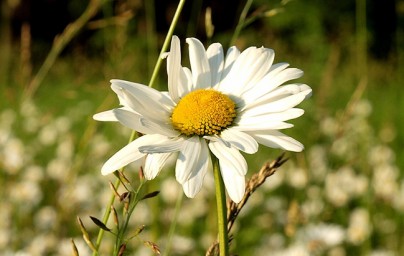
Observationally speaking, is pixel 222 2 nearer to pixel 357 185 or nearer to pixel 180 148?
pixel 357 185

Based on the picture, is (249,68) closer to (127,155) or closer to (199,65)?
(199,65)

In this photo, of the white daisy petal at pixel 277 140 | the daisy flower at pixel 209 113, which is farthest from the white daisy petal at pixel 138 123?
the white daisy petal at pixel 277 140

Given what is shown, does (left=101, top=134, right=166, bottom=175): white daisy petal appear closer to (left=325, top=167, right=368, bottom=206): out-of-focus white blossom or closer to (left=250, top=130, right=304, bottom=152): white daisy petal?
(left=250, top=130, right=304, bottom=152): white daisy petal

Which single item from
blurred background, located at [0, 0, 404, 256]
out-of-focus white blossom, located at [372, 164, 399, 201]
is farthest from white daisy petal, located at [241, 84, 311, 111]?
out-of-focus white blossom, located at [372, 164, 399, 201]

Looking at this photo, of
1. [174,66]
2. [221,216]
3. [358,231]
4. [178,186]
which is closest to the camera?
[221,216]

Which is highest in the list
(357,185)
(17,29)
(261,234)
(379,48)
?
(17,29)

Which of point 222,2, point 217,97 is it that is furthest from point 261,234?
point 222,2

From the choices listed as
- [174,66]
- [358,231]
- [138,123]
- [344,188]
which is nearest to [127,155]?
[138,123]
